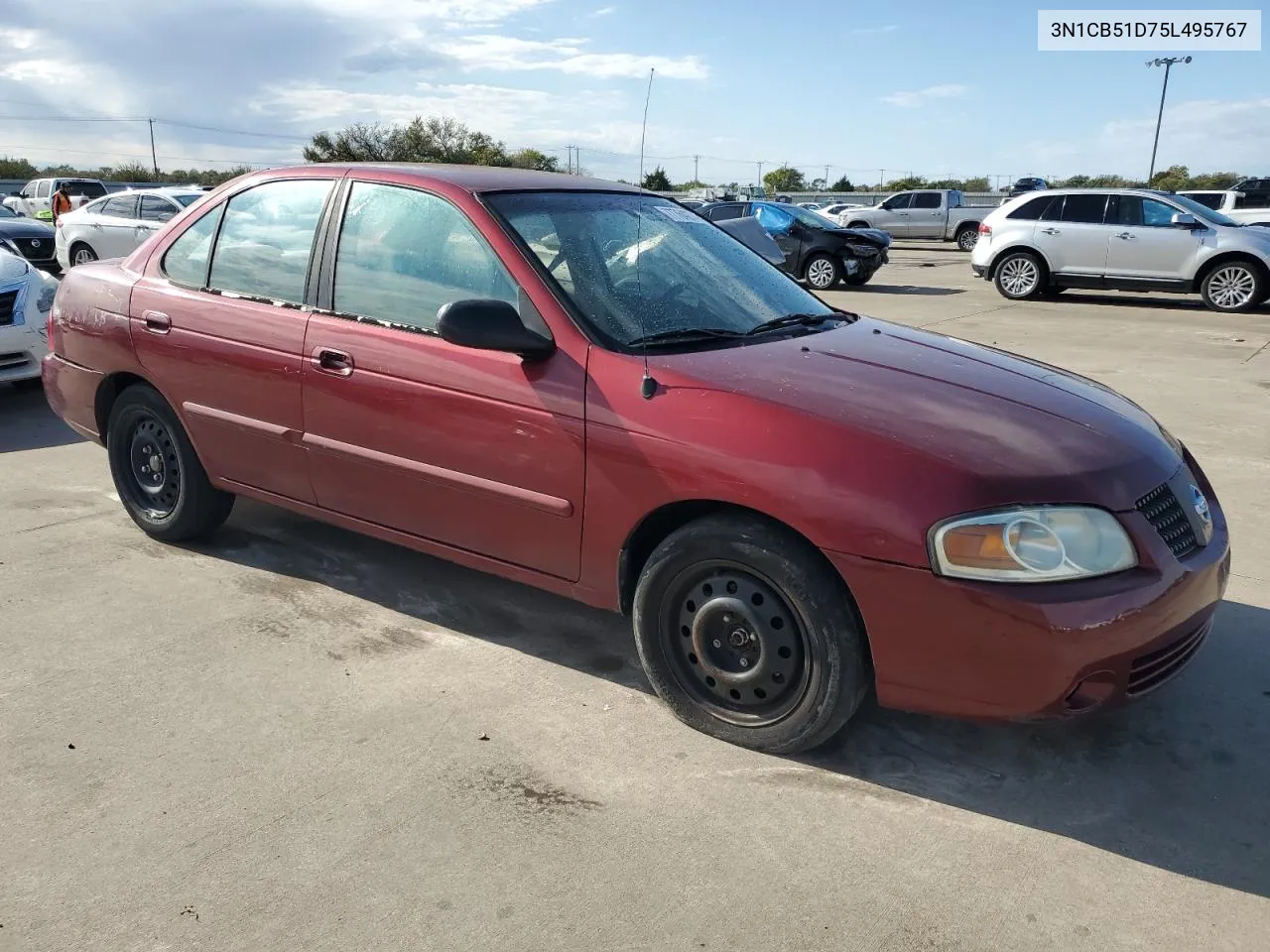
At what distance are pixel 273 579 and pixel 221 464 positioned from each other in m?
0.52

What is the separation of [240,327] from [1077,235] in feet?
45.6

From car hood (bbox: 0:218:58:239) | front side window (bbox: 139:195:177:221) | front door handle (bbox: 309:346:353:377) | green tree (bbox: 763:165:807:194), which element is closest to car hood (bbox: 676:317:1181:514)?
front door handle (bbox: 309:346:353:377)

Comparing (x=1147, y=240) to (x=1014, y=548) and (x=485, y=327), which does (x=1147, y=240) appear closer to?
(x=1014, y=548)

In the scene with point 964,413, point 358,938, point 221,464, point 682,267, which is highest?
point 682,267

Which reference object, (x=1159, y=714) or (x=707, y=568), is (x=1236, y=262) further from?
(x=707, y=568)

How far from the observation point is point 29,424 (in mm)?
6941

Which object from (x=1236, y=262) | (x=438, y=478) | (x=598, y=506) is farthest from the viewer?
(x=1236, y=262)

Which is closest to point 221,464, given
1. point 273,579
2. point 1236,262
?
point 273,579

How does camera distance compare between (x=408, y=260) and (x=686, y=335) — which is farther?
(x=408, y=260)

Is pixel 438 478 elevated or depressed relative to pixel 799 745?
elevated

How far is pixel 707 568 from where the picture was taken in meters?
2.91

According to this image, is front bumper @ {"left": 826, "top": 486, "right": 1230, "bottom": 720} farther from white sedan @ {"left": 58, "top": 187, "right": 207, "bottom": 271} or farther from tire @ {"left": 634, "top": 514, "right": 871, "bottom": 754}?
white sedan @ {"left": 58, "top": 187, "right": 207, "bottom": 271}

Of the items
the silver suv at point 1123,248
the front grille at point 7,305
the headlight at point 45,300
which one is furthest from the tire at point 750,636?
the silver suv at point 1123,248

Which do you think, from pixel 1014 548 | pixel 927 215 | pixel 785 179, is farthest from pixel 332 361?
pixel 785 179
